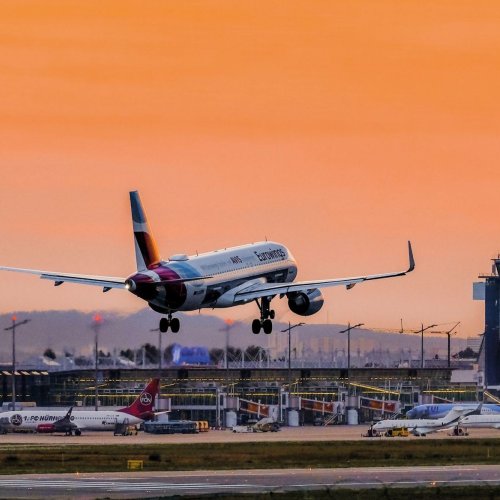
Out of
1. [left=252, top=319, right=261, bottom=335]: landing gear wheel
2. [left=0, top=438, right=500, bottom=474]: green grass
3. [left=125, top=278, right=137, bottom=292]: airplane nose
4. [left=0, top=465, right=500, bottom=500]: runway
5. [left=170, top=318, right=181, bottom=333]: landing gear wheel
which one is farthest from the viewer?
[left=0, top=438, right=500, bottom=474]: green grass

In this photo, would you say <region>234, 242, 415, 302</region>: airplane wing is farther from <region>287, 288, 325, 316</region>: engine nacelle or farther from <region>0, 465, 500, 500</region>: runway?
<region>0, 465, 500, 500</region>: runway

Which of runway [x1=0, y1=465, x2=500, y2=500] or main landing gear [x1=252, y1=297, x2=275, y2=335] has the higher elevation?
main landing gear [x1=252, y1=297, x2=275, y2=335]

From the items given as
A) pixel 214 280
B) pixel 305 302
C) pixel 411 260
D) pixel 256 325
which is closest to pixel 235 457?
pixel 305 302

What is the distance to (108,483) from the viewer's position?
12219cm

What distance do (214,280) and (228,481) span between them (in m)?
22.3

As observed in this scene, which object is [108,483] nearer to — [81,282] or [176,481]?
A: [176,481]

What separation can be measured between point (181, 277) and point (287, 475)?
18.4 metres

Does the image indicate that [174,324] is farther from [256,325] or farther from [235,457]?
[235,457]

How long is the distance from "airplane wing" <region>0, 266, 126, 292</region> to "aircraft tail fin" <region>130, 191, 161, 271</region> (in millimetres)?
2661

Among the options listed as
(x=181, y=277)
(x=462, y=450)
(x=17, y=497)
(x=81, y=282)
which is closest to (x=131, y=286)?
(x=181, y=277)

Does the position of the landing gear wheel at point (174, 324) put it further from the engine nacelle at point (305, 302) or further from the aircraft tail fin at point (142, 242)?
the engine nacelle at point (305, 302)

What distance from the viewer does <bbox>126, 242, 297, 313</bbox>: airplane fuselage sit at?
133125 mm

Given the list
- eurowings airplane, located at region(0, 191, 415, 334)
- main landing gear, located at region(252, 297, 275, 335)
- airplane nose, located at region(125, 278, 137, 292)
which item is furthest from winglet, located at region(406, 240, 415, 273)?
airplane nose, located at region(125, 278, 137, 292)

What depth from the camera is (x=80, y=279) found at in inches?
5704
